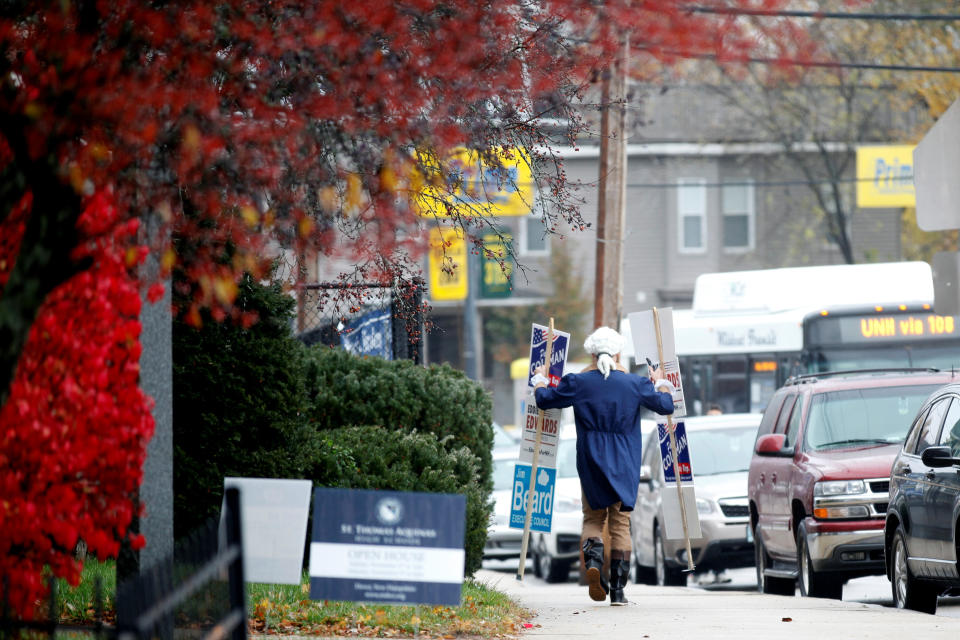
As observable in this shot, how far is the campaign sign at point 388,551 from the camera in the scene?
282 inches

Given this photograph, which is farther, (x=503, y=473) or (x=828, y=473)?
(x=503, y=473)

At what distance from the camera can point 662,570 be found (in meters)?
17.0

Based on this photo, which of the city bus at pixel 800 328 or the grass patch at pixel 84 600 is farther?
the city bus at pixel 800 328

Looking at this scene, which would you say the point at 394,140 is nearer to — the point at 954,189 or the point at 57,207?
the point at 57,207

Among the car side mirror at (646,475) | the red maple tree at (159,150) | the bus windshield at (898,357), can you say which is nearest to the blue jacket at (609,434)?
the red maple tree at (159,150)

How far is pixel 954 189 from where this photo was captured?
898 cm

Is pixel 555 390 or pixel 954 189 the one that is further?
pixel 555 390

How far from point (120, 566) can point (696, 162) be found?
35.7 m

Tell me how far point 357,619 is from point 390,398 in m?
3.50

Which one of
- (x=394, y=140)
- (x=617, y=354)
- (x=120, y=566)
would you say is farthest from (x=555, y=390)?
(x=394, y=140)

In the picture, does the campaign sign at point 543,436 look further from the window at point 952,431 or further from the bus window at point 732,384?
the bus window at point 732,384

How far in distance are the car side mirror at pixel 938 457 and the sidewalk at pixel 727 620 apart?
1022 mm

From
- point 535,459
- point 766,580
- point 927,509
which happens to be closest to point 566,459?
point 766,580

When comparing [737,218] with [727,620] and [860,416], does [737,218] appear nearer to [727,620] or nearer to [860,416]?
[860,416]
